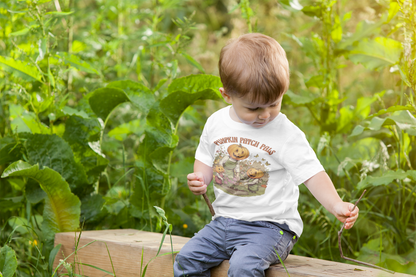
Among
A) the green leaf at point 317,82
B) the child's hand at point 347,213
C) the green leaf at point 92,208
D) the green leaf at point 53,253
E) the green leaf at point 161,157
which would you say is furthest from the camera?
the green leaf at point 317,82

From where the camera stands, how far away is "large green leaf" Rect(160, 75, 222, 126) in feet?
6.04

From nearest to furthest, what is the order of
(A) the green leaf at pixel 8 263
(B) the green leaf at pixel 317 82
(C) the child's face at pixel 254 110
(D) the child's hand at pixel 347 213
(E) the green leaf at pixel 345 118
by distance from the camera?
(D) the child's hand at pixel 347 213 → (C) the child's face at pixel 254 110 → (A) the green leaf at pixel 8 263 → (B) the green leaf at pixel 317 82 → (E) the green leaf at pixel 345 118

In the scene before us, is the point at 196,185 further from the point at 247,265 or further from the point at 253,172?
the point at 247,265

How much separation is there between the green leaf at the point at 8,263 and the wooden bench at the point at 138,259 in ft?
0.77

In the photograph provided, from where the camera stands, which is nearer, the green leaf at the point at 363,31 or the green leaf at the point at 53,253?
the green leaf at the point at 53,253

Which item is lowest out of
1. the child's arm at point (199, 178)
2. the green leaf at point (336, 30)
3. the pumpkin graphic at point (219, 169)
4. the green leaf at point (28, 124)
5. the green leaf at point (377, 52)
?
the green leaf at point (28, 124)

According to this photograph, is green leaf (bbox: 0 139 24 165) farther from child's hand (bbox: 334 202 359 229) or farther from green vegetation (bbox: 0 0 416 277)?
child's hand (bbox: 334 202 359 229)

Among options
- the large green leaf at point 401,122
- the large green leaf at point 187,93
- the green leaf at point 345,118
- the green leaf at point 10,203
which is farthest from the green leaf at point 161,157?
the green leaf at point 345,118

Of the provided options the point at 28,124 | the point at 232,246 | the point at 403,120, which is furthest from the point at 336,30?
the point at 28,124

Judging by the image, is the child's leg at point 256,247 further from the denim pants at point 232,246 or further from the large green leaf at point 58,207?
the large green leaf at point 58,207

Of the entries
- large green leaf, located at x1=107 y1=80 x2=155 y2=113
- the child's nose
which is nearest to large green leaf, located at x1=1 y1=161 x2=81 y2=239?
large green leaf, located at x1=107 y1=80 x2=155 y2=113

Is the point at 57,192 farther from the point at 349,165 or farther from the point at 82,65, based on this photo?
the point at 349,165

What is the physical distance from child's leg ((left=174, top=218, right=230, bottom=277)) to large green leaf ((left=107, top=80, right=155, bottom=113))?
Answer: 2.52 ft

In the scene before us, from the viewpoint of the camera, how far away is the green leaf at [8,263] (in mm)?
1600
